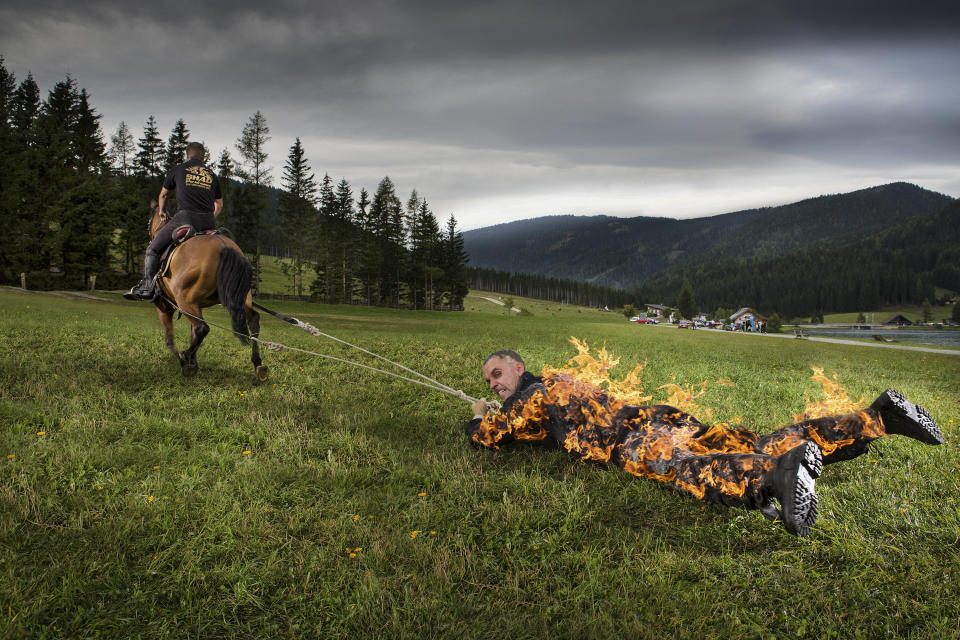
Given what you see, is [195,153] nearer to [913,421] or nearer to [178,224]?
[178,224]

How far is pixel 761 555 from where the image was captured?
10.3 feet

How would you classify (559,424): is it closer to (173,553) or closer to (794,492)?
(794,492)

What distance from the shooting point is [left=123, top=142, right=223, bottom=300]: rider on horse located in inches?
263

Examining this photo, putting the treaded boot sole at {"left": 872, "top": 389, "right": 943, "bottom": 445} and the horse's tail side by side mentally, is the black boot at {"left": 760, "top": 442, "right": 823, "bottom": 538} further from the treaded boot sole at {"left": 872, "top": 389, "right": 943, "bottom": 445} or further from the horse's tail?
the horse's tail

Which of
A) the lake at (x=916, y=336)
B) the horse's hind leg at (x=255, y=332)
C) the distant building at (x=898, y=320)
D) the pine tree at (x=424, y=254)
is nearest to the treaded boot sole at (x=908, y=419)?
the horse's hind leg at (x=255, y=332)

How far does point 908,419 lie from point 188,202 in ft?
28.7

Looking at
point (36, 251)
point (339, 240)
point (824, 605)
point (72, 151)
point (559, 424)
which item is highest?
point (72, 151)

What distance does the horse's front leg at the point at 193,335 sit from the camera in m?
7.00

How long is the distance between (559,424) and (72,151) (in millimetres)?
65961

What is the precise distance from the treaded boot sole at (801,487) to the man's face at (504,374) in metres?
2.64

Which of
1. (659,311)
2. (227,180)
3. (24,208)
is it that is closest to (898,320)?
(659,311)

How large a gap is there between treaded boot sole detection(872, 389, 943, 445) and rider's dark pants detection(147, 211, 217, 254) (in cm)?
846

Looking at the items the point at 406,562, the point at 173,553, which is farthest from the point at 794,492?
the point at 173,553

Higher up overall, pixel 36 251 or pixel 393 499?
pixel 36 251
